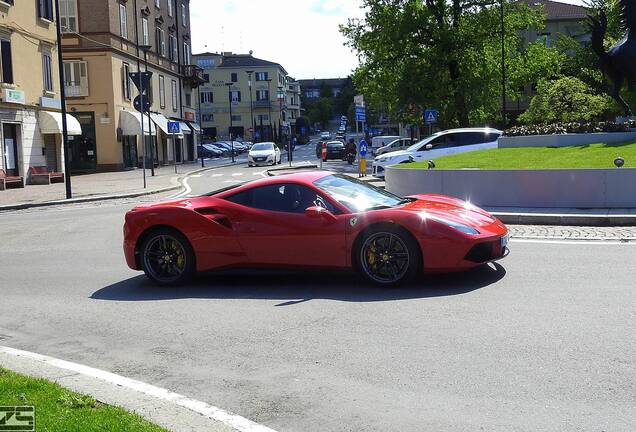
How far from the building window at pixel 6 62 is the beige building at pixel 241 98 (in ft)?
292

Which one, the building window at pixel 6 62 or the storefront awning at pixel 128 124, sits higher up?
the building window at pixel 6 62

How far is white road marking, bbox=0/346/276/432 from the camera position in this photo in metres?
4.25

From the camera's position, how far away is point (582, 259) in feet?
30.6

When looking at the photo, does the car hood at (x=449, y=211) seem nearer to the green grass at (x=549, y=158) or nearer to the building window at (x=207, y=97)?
the green grass at (x=549, y=158)

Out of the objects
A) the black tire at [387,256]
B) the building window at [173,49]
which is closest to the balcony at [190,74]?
the building window at [173,49]

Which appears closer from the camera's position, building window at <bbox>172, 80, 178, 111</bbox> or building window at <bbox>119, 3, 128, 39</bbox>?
building window at <bbox>119, 3, 128, 39</bbox>

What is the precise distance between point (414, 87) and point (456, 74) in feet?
10.6

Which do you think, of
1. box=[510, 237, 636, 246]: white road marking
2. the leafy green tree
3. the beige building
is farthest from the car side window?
the beige building

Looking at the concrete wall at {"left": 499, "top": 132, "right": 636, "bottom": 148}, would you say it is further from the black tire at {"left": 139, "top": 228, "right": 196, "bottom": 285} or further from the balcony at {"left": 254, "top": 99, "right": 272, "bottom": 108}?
the balcony at {"left": 254, "top": 99, "right": 272, "bottom": 108}

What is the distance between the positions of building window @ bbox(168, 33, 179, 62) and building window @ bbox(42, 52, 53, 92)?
27.1 meters

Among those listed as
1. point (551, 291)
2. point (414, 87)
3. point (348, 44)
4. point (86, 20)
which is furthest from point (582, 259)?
point (86, 20)

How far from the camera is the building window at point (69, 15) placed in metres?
44.3

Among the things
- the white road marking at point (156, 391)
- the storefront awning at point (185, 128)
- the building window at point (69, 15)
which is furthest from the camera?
the storefront awning at point (185, 128)

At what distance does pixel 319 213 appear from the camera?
25.9ft
